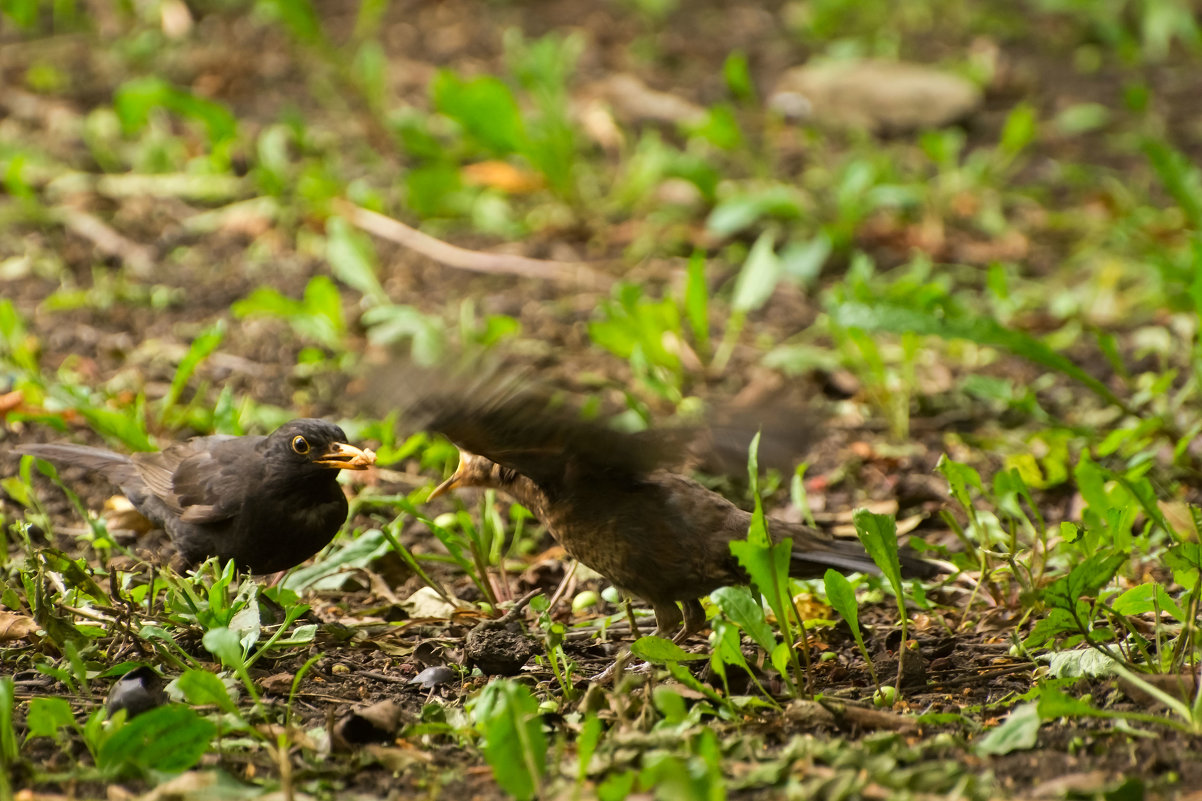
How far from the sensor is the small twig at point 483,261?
24.4 feet

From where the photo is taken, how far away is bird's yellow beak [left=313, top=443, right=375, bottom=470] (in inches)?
170

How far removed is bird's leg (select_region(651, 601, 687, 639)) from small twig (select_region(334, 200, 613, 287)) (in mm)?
3416

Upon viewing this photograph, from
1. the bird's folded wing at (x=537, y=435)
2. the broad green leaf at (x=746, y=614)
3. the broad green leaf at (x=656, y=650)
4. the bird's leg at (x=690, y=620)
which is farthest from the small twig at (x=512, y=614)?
the broad green leaf at (x=746, y=614)

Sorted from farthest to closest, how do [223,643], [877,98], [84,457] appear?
[877,98]
[84,457]
[223,643]

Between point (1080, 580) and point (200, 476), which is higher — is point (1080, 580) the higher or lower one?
the higher one

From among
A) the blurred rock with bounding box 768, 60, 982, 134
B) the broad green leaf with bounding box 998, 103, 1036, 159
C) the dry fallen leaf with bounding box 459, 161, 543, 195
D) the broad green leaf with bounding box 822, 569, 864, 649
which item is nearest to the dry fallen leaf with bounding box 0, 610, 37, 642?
the broad green leaf with bounding box 822, 569, 864, 649

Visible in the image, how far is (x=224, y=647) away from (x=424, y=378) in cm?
83

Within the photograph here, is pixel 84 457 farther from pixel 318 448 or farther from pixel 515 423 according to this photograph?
pixel 515 423

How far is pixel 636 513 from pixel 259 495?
49.6 inches

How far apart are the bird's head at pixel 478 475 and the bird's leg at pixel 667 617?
626mm

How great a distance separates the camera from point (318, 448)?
4.39m

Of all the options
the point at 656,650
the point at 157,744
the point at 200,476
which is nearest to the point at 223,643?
the point at 157,744

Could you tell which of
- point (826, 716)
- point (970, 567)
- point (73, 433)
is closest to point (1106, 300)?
point (970, 567)

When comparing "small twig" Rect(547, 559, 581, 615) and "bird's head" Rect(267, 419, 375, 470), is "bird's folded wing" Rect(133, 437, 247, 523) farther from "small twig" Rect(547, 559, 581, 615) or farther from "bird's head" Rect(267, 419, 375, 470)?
"small twig" Rect(547, 559, 581, 615)
